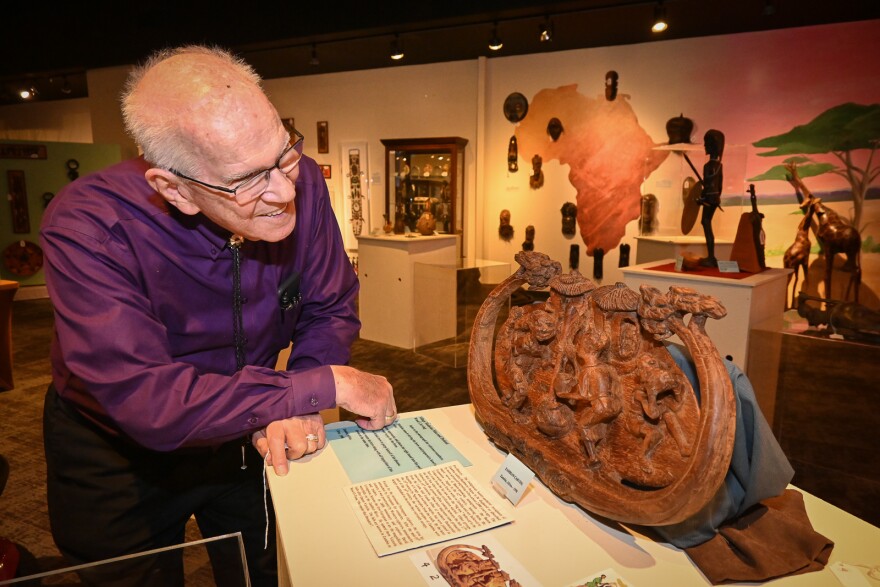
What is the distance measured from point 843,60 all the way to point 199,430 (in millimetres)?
6390

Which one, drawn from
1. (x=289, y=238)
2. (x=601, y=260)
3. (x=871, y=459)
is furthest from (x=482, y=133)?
(x=289, y=238)

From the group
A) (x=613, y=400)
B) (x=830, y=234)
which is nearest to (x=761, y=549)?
(x=613, y=400)

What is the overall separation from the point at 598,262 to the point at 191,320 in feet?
19.2

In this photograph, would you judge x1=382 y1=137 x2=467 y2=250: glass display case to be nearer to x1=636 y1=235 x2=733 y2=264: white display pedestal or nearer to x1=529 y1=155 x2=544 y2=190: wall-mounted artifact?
x1=529 y1=155 x2=544 y2=190: wall-mounted artifact

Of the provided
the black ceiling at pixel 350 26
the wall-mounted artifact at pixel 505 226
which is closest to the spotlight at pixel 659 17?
the black ceiling at pixel 350 26

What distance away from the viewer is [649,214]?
551 centimetres

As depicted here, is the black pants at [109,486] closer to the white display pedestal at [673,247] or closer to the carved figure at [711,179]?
the carved figure at [711,179]

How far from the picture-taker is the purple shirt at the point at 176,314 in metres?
1.05

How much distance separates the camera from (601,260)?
6598mm

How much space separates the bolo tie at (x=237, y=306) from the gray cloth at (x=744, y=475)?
99 centimetres

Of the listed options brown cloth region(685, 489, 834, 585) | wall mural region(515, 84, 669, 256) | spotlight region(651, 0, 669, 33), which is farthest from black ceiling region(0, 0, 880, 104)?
brown cloth region(685, 489, 834, 585)

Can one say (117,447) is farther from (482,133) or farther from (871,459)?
(482,133)

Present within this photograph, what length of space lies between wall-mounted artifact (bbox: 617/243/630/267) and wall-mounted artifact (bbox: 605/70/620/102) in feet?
5.29

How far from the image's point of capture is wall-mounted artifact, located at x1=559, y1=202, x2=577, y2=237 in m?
6.62
